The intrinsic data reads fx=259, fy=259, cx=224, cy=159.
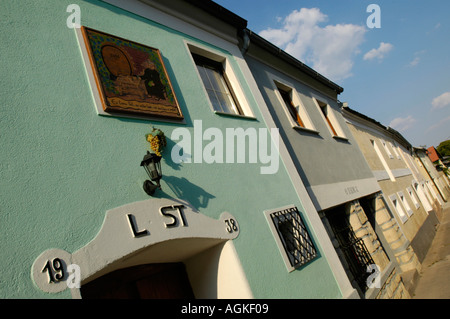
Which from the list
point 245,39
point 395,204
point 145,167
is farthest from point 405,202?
point 145,167

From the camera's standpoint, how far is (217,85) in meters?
4.94

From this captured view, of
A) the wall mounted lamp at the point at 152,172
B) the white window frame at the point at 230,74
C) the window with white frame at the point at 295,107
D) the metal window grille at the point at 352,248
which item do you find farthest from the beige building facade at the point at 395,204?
the wall mounted lamp at the point at 152,172

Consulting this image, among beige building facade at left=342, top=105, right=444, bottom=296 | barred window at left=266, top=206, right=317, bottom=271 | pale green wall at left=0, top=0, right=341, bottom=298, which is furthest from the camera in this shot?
beige building facade at left=342, top=105, right=444, bottom=296

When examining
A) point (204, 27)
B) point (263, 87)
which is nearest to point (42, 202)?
point (204, 27)

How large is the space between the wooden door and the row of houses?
0.01 m

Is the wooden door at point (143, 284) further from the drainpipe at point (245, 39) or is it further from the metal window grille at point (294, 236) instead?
the drainpipe at point (245, 39)

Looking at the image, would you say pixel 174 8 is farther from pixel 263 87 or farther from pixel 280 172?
pixel 280 172

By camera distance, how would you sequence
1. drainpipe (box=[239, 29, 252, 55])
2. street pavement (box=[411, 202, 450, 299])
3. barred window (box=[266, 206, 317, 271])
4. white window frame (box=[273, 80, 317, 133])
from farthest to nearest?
1. white window frame (box=[273, 80, 317, 133])
2. street pavement (box=[411, 202, 450, 299])
3. drainpipe (box=[239, 29, 252, 55])
4. barred window (box=[266, 206, 317, 271])

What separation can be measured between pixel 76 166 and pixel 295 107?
6.28 metres

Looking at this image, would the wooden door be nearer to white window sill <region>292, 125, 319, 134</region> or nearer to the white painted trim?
the white painted trim

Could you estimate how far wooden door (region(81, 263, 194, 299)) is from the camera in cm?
261

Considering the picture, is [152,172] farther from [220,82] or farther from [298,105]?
[298,105]

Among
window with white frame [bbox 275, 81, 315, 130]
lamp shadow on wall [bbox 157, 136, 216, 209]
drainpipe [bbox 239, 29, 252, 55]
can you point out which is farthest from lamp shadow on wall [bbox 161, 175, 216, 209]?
window with white frame [bbox 275, 81, 315, 130]

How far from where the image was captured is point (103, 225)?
228 centimetres
